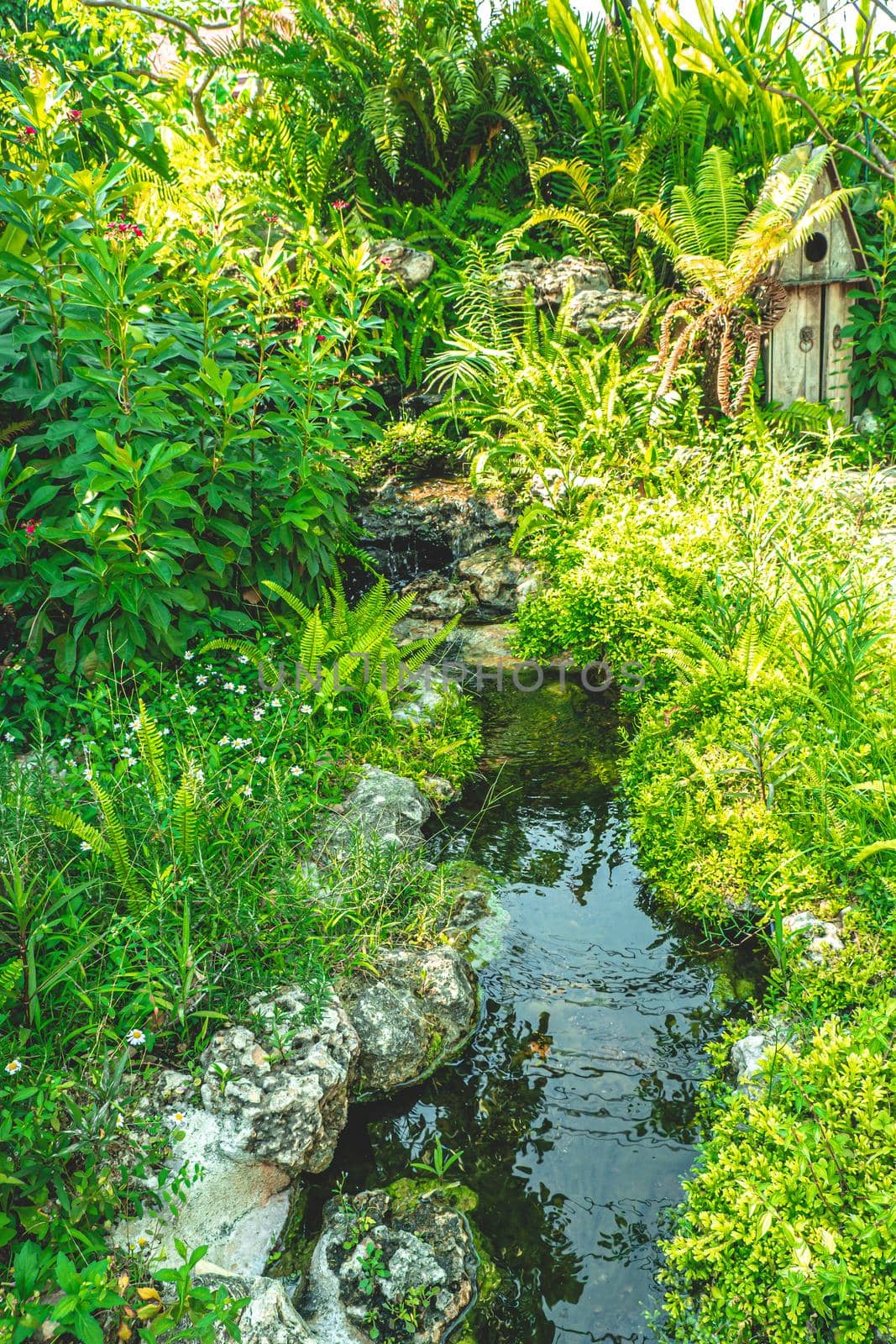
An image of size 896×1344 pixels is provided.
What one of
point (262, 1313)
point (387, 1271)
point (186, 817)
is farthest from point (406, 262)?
point (262, 1313)

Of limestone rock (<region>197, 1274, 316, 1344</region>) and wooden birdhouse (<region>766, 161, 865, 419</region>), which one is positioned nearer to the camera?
limestone rock (<region>197, 1274, 316, 1344</region>)

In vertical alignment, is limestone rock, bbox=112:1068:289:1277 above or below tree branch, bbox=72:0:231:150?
below

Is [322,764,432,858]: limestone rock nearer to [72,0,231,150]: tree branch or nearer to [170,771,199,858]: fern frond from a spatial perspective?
[170,771,199,858]: fern frond

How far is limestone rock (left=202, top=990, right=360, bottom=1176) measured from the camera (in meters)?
2.70

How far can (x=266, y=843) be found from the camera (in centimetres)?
337

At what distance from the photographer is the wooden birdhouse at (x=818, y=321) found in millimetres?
7098

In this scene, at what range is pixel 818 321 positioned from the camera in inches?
288

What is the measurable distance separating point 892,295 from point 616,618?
4176 mm

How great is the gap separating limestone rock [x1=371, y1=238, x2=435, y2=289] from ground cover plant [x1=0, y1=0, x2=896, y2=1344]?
9 centimetres

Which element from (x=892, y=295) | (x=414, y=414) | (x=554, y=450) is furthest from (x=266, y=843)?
(x=892, y=295)

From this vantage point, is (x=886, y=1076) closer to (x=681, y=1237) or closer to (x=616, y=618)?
(x=681, y=1237)

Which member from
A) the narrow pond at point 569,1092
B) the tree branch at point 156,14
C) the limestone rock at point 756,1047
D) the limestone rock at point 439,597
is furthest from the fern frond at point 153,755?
the tree branch at point 156,14

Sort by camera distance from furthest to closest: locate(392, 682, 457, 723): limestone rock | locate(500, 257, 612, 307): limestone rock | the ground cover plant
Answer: locate(500, 257, 612, 307): limestone rock
locate(392, 682, 457, 723): limestone rock
the ground cover plant

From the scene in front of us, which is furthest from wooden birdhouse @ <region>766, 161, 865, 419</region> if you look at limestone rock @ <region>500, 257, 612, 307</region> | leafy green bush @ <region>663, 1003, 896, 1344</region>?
leafy green bush @ <region>663, 1003, 896, 1344</region>
